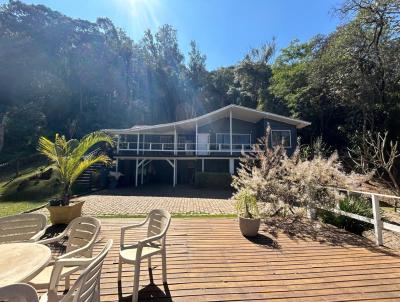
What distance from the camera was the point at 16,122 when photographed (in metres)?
29.3

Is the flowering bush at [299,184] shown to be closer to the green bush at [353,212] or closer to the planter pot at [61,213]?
the green bush at [353,212]

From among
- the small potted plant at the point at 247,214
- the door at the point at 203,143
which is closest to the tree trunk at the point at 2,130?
the door at the point at 203,143

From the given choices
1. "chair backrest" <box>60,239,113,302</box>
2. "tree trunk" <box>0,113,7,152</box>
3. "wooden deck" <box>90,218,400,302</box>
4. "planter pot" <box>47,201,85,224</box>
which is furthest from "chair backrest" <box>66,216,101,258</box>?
"tree trunk" <box>0,113,7,152</box>

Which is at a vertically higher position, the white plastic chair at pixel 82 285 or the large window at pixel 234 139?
the large window at pixel 234 139

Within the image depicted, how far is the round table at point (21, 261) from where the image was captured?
1.76 m

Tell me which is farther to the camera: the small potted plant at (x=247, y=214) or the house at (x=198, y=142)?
the house at (x=198, y=142)

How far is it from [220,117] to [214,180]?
6497 mm

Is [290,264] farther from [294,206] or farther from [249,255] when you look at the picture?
[294,206]

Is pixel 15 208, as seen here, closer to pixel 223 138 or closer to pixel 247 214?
pixel 247 214

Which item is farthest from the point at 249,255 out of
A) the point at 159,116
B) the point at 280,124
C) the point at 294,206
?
the point at 159,116

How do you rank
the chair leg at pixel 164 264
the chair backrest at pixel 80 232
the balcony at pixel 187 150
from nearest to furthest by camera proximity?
the chair backrest at pixel 80 232 → the chair leg at pixel 164 264 → the balcony at pixel 187 150

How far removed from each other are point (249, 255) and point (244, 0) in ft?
38.1

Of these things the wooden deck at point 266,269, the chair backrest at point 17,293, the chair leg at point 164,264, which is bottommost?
the wooden deck at point 266,269

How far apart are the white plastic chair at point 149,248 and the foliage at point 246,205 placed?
8.31 ft
